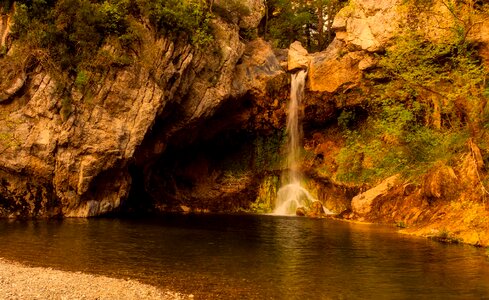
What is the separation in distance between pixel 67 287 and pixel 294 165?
2739 centimetres

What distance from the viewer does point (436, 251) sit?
55.2 ft

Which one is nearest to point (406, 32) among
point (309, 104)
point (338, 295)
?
point (309, 104)

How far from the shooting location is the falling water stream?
34.4m

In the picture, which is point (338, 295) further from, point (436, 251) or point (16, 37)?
point (16, 37)

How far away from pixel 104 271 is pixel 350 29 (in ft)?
84.7

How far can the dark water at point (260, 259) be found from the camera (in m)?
11.5

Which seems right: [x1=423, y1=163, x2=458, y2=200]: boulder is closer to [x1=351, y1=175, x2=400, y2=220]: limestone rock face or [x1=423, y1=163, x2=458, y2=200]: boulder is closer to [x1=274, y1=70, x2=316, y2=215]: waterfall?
[x1=351, y1=175, x2=400, y2=220]: limestone rock face

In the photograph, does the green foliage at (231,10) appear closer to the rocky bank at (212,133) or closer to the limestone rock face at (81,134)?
the rocky bank at (212,133)

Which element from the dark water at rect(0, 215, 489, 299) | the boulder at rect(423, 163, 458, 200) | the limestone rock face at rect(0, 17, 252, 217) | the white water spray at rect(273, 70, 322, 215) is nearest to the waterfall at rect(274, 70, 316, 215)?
the white water spray at rect(273, 70, 322, 215)

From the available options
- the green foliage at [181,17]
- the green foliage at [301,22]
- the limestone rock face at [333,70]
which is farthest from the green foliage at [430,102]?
the green foliage at [301,22]

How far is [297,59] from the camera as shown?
1430 inches

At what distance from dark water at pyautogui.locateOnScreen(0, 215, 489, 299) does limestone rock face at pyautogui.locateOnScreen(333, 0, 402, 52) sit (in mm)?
14077

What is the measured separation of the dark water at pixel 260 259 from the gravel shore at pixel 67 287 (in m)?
0.75

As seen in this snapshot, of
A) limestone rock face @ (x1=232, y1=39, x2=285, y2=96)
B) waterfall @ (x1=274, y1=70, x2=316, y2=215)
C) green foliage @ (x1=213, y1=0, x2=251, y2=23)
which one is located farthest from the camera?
waterfall @ (x1=274, y1=70, x2=316, y2=215)
